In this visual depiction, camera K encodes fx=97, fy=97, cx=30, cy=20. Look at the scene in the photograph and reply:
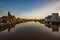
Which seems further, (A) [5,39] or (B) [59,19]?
(B) [59,19]

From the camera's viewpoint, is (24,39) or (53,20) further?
(53,20)

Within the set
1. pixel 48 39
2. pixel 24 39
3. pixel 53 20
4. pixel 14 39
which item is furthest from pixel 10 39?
pixel 53 20

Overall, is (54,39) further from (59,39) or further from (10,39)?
(10,39)

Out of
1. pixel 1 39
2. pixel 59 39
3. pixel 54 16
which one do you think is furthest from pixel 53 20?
pixel 1 39

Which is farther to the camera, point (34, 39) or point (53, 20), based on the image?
point (53, 20)

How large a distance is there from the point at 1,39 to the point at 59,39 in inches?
223

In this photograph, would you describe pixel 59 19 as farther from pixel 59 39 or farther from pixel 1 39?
pixel 1 39

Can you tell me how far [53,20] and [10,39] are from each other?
21556mm

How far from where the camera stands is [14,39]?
9586mm

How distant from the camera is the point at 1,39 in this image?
9.57 meters

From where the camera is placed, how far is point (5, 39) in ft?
31.3

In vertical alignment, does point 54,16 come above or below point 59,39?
above

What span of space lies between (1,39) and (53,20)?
72.0ft

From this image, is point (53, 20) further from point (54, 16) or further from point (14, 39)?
point (14, 39)
